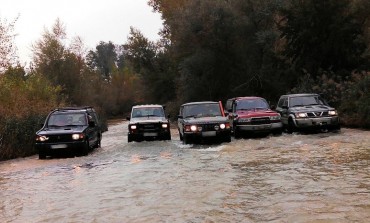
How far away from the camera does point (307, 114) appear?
A: 62.2ft

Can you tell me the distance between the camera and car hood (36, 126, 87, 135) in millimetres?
16031

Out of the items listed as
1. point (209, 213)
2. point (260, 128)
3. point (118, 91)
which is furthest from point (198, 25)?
point (118, 91)

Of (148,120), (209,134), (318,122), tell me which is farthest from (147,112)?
(318,122)

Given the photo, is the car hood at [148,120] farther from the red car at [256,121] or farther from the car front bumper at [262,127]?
the car front bumper at [262,127]

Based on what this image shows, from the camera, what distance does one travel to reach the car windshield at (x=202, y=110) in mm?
19078

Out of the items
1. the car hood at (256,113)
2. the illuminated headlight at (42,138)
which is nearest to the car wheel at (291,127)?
the car hood at (256,113)

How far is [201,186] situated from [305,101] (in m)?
12.5

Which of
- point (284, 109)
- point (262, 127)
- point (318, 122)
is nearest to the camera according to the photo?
point (318, 122)

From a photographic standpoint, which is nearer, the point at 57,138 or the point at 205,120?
the point at 57,138

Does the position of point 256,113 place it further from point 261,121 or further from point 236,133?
point 236,133

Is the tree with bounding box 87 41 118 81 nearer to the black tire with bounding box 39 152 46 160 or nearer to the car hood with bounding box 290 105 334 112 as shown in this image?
the car hood with bounding box 290 105 334 112

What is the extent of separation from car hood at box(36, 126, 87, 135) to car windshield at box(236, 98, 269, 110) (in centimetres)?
760

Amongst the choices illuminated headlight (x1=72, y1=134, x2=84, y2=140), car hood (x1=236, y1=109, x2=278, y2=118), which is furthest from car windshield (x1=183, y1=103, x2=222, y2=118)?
illuminated headlight (x1=72, y1=134, x2=84, y2=140)

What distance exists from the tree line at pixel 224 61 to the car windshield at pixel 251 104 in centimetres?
431
